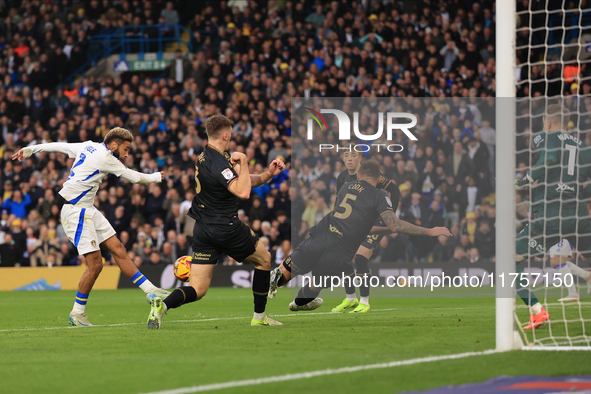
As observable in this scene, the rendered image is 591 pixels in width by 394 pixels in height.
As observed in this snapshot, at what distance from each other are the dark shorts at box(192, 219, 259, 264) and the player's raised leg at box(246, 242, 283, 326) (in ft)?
0.37

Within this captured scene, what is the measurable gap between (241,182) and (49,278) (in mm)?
12665

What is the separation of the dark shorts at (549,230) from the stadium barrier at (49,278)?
12.6 meters

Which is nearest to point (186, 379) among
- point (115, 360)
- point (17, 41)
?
point (115, 360)

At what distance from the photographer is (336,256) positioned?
10.6 meters

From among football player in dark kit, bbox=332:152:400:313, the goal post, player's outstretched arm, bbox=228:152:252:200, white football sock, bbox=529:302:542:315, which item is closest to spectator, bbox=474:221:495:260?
football player in dark kit, bbox=332:152:400:313

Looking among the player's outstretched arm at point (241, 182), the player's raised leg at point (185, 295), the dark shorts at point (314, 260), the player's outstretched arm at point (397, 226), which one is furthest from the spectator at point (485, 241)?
the player's outstretched arm at point (241, 182)

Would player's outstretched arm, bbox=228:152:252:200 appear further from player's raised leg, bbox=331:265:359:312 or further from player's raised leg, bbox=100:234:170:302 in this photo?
player's raised leg, bbox=331:265:359:312

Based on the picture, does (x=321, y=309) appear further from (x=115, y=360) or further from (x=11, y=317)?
(x=115, y=360)

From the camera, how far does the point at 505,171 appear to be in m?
6.25

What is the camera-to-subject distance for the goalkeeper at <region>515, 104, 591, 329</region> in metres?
7.87

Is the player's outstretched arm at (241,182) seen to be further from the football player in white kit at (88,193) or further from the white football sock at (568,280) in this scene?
the white football sock at (568,280)

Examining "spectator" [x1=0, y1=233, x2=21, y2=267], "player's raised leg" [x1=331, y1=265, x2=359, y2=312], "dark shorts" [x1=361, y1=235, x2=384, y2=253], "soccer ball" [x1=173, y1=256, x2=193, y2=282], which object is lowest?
"spectator" [x1=0, y1=233, x2=21, y2=267]

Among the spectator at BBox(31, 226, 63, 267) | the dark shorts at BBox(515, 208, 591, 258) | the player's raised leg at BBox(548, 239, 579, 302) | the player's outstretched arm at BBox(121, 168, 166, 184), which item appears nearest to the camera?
the dark shorts at BBox(515, 208, 591, 258)

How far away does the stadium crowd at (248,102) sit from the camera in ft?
48.8
